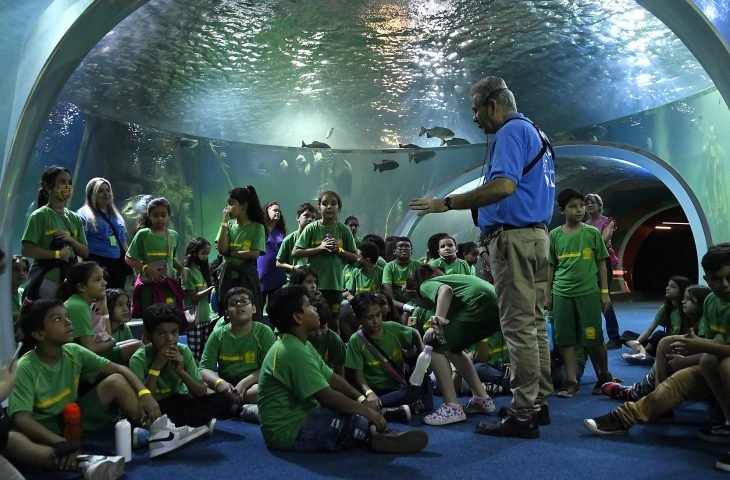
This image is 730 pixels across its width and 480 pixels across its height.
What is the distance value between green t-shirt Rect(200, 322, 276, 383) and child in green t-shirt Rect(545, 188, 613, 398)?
7.17ft

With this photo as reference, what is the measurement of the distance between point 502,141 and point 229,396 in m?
2.29

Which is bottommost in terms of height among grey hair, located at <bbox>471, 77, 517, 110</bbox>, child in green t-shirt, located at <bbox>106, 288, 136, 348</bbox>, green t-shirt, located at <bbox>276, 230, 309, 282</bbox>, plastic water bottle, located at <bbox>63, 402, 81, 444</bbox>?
plastic water bottle, located at <bbox>63, 402, 81, 444</bbox>

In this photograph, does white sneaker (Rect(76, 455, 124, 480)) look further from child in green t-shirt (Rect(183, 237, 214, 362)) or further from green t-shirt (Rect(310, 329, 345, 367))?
child in green t-shirt (Rect(183, 237, 214, 362))

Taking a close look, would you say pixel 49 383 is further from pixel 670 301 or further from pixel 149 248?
pixel 670 301

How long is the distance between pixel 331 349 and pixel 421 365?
851mm

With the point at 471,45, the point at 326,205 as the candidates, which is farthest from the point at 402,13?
the point at 326,205

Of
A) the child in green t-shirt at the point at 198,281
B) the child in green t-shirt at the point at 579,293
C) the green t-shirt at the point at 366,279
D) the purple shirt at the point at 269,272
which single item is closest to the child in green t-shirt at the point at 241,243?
the purple shirt at the point at 269,272

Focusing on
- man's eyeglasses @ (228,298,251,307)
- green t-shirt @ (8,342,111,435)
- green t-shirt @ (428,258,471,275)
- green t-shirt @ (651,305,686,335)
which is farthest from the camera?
green t-shirt @ (428,258,471,275)

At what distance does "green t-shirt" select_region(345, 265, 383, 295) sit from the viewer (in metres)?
6.33

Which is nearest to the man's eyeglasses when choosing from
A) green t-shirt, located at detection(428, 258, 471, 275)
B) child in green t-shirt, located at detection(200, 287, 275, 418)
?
child in green t-shirt, located at detection(200, 287, 275, 418)

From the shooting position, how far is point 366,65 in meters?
10.9

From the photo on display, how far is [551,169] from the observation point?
3.66m

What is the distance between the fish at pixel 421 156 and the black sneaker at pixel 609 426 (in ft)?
35.4

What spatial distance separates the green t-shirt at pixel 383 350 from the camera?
14.0ft
